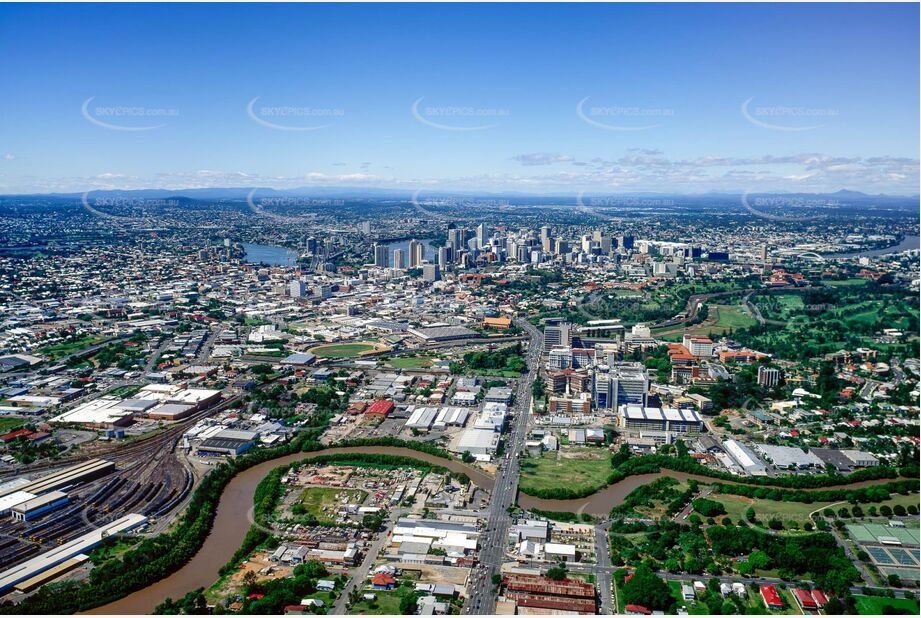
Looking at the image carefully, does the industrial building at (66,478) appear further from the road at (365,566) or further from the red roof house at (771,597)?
the red roof house at (771,597)

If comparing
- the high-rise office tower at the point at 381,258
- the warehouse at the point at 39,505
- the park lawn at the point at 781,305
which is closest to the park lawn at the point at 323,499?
the warehouse at the point at 39,505

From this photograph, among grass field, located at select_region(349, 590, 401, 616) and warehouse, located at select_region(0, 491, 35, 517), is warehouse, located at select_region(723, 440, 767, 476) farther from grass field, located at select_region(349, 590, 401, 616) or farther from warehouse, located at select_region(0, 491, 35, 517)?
warehouse, located at select_region(0, 491, 35, 517)

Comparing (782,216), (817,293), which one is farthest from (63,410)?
(782,216)

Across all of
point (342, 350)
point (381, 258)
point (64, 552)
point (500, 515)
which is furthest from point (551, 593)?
point (381, 258)

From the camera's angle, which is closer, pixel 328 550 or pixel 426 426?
pixel 328 550

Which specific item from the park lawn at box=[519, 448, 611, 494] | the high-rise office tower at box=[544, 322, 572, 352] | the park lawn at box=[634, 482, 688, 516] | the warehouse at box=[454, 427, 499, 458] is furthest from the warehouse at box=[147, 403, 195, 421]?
the high-rise office tower at box=[544, 322, 572, 352]

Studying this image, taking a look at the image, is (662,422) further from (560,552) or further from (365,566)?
(365,566)

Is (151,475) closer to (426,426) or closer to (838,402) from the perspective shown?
(426,426)
